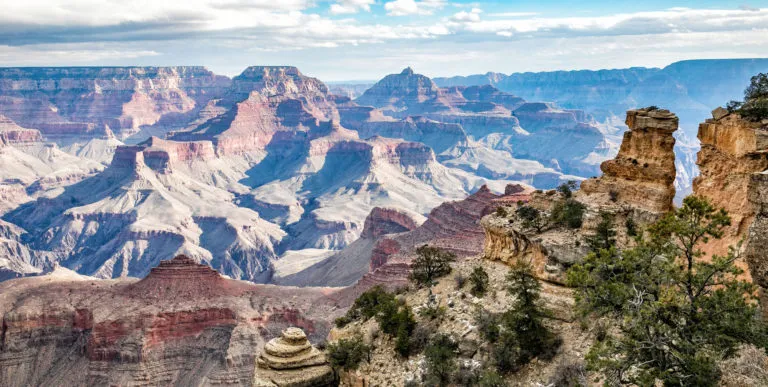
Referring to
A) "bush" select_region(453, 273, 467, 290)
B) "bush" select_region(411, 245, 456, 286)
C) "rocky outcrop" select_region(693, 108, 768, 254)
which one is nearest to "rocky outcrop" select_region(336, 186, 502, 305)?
"bush" select_region(411, 245, 456, 286)

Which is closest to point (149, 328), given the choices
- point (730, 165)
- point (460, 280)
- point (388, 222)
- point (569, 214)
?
point (460, 280)

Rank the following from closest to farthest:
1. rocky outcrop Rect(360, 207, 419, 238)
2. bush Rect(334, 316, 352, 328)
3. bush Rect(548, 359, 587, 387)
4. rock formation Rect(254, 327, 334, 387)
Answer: bush Rect(548, 359, 587, 387), rock formation Rect(254, 327, 334, 387), bush Rect(334, 316, 352, 328), rocky outcrop Rect(360, 207, 419, 238)

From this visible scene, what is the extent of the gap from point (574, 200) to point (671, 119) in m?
4.57

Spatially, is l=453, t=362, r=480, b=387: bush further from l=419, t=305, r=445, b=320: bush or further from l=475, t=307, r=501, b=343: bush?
l=419, t=305, r=445, b=320: bush

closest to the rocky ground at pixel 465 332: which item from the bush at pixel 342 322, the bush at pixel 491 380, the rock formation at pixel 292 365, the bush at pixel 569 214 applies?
the bush at pixel 491 380

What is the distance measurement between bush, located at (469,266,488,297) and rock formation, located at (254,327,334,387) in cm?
624

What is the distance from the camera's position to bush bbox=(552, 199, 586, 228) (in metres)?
24.4

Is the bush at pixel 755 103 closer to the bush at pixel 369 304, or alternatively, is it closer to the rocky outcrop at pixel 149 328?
the bush at pixel 369 304

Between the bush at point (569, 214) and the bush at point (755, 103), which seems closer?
the bush at point (755, 103)

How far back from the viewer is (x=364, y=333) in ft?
87.2

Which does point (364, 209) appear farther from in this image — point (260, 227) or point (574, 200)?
point (574, 200)

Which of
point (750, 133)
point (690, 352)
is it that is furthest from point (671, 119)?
point (690, 352)

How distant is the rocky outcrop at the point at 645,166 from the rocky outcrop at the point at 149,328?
40.3 meters

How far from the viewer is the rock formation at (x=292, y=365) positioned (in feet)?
77.4
